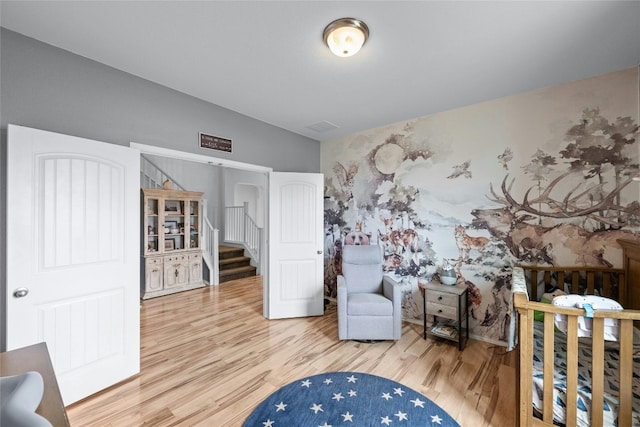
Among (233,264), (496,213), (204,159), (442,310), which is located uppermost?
(204,159)

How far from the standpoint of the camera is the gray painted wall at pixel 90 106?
1.71 metres

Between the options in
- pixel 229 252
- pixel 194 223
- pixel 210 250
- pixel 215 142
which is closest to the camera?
pixel 215 142

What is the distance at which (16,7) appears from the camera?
4.99ft

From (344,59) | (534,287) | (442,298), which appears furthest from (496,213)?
(344,59)

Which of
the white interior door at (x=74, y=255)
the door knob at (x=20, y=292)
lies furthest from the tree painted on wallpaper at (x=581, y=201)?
the door knob at (x=20, y=292)

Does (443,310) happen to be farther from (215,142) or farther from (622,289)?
(215,142)

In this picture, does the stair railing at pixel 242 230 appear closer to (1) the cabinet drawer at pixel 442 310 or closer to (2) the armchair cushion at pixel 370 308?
(2) the armchair cushion at pixel 370 308

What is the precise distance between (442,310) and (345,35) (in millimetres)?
2655

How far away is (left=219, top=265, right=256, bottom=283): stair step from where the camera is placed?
17.9 ft

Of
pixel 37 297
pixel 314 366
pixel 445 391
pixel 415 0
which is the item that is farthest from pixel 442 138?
pixel 37 297

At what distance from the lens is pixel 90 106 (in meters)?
2.04

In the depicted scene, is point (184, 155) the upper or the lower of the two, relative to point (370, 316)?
upper

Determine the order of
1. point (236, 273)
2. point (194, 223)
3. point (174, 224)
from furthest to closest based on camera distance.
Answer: point (236, 273) → point (194, 223) → point (174, 224)

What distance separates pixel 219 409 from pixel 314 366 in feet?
2.72
